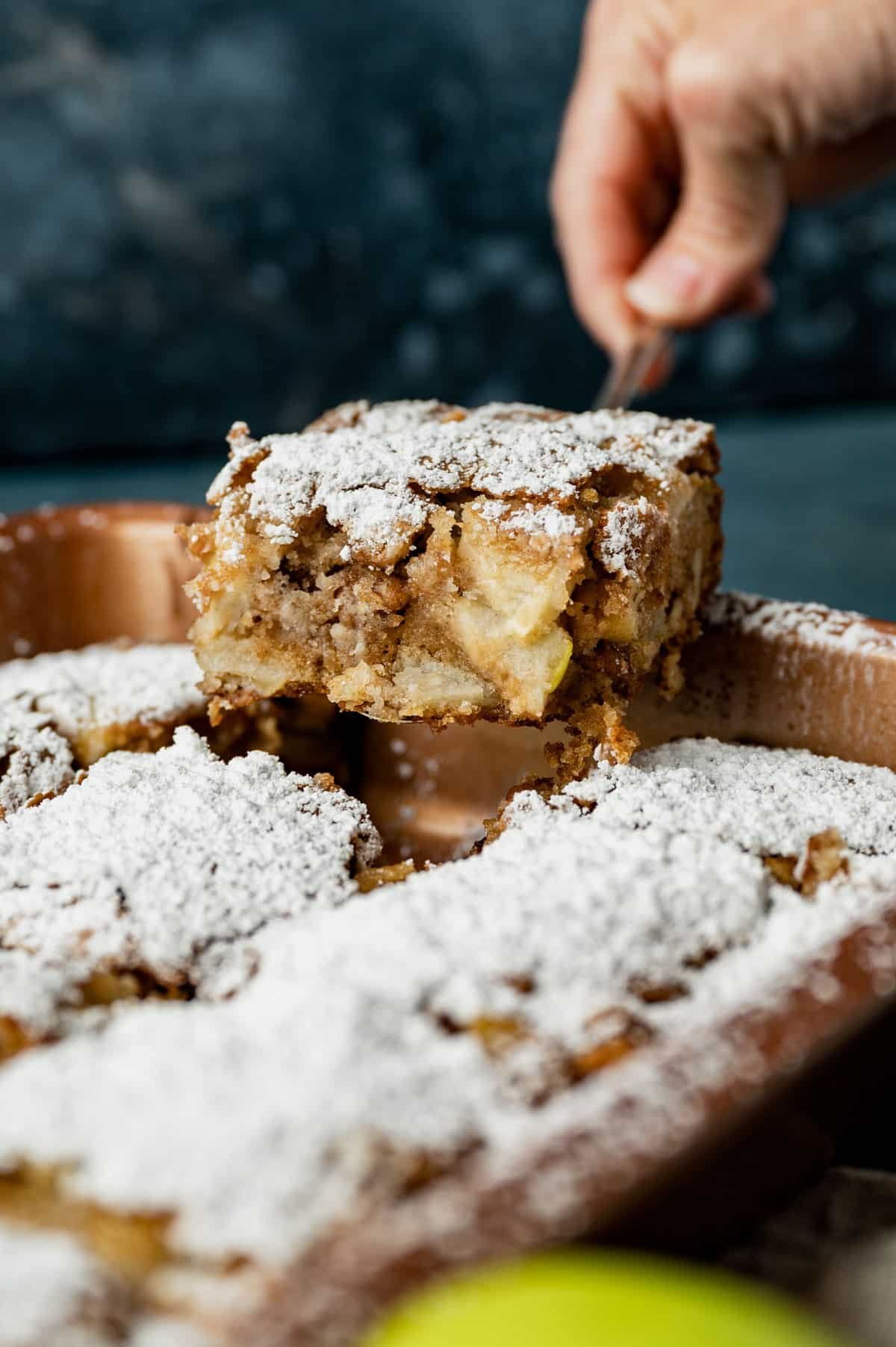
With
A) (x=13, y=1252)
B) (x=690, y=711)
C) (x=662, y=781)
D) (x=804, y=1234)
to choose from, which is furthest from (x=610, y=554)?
(x=13, y=1252)

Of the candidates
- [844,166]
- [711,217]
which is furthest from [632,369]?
[844,166]

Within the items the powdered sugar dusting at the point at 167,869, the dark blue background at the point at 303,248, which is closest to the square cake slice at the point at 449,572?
the powdered sugar dusting at the point at 167,869

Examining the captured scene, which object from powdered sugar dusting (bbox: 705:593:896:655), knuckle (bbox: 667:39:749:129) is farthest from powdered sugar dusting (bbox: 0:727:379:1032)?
knuckle (bbox: 667:39:749:129)

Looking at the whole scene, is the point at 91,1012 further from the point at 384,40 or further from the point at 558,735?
the point at 384,40

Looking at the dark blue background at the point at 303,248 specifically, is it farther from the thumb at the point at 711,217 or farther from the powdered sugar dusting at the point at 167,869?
the powdered sugar dusting at the point at 167,869

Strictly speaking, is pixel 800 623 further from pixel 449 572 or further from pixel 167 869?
pixel 167 869
